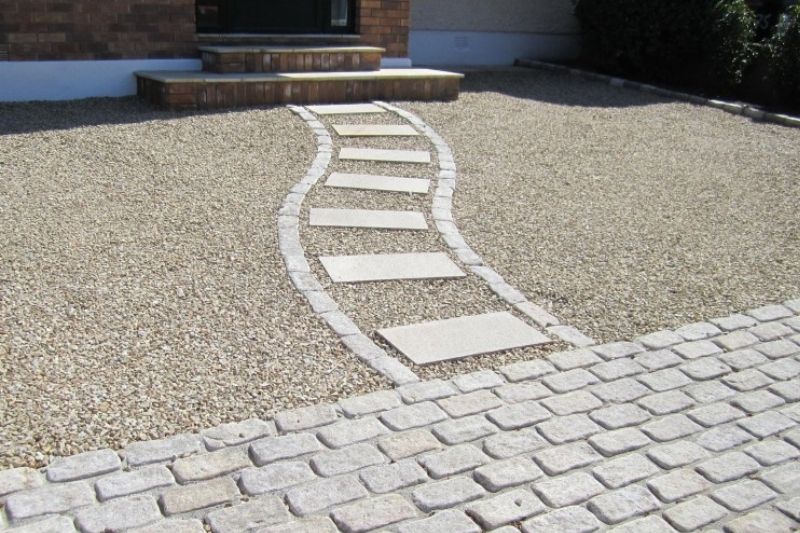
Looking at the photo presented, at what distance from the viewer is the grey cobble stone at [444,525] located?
8.13 ft

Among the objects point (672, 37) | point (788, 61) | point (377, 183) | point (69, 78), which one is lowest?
point (377, 183)

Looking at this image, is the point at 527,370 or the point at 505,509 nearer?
the point at 505,509

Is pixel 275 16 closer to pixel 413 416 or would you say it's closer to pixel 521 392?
pixel 521 392

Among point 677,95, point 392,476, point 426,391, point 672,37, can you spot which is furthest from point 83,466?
point 672,37

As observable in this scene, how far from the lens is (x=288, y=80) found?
803 cm

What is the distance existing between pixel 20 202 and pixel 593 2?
8.93m

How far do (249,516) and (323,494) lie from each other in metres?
0.25

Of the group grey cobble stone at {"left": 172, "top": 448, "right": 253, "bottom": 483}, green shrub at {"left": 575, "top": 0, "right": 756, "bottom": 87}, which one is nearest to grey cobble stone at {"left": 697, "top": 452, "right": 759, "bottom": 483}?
grey cobble stone at {"left": 172, "top": 448, "right": 253, "bottom": 483}

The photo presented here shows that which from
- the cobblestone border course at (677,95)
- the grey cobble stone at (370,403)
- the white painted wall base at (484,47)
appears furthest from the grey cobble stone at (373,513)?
the white painted wall base at (484,47)

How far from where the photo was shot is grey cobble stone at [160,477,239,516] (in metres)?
2.49

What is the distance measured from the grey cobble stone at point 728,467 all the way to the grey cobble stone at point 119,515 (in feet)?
6.04

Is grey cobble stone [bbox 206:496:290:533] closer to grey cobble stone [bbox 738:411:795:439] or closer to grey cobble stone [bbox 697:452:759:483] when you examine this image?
grey cobble stone [bbox 697:452:759:483]

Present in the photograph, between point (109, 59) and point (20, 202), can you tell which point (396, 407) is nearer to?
point (20, 202)

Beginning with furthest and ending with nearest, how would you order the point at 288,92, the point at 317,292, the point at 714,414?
1. the point at 288,92
2. the point at 317,292
3. the point at 714,414
